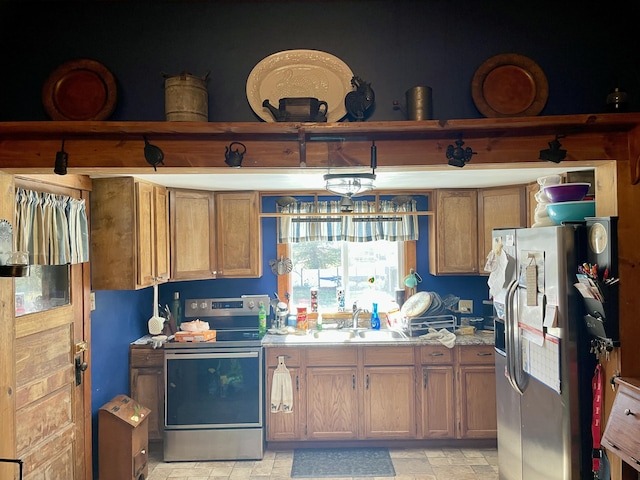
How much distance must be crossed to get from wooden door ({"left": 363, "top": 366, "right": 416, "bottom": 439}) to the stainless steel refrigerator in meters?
1.02

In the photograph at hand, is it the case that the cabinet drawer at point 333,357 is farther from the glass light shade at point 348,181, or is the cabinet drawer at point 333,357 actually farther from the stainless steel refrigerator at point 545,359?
the glass light shade at point 348,181

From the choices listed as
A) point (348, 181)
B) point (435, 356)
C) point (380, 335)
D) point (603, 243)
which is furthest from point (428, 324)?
point (603, 243)

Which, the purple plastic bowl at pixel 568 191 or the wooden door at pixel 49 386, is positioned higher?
the purple plastic bowl at pixel 568 191

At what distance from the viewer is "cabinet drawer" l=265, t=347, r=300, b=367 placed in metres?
3.72

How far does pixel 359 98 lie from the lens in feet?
6.82

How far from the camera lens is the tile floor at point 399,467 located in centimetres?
333

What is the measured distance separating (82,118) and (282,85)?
94 centimetres

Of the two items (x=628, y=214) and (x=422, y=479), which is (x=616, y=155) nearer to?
(x=628, y=214)

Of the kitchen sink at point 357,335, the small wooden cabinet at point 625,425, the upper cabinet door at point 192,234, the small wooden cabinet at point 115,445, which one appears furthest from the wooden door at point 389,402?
the small wooden cabinet at point 625,425

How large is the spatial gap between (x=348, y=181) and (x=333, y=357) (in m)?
1.78

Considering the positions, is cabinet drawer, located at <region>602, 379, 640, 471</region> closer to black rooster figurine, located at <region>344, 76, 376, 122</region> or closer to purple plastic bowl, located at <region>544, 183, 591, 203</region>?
purple plastic bowl, located at <region>544, 183, 591, 203</region>

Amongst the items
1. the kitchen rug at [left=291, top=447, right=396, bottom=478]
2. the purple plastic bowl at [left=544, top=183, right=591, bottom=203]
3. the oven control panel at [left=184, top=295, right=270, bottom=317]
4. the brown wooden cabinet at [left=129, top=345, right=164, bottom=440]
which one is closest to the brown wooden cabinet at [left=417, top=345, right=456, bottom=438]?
the kitchen rug at [left=291, top=447, right=396, bottom=478]

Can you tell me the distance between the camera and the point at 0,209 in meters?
2.13

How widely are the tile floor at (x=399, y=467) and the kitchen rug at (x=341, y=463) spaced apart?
0.06 m
